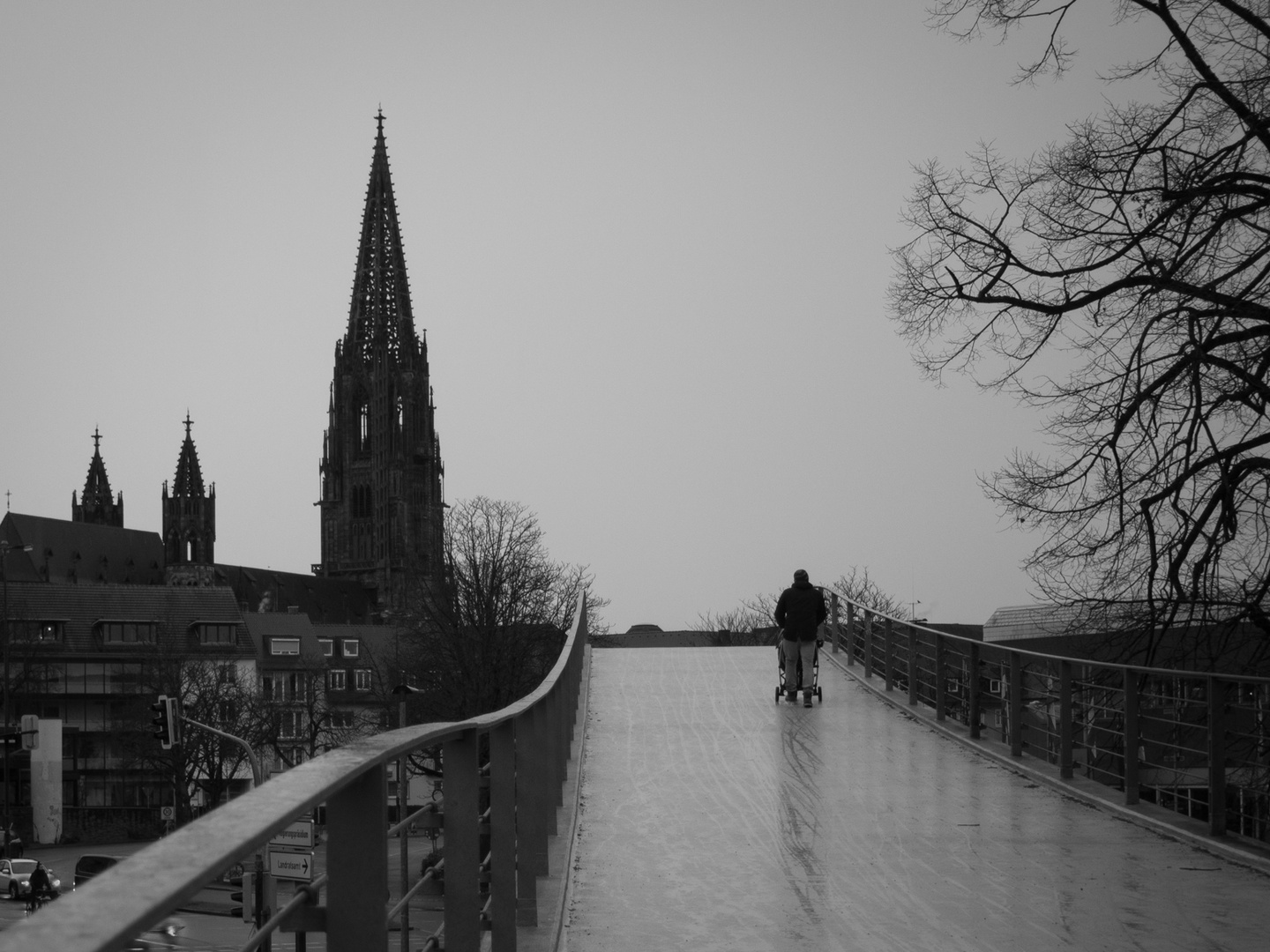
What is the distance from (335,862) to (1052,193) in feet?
45.5

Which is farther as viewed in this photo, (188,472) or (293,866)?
(188,472)

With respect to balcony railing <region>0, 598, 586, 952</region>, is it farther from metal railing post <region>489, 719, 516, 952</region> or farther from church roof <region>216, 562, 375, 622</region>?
church roof <region>216, 562, 375, 622</region>

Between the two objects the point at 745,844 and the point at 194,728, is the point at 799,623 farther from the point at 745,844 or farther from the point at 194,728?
the point at 194,728

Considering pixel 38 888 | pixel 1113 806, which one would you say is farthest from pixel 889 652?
pixel 38 888

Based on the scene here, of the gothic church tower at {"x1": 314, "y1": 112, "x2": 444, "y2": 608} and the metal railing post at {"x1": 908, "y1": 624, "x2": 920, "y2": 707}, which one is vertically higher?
the gothic church tower at {"x1": 314, "y1": 112, "x2": 444, "y2": 608}

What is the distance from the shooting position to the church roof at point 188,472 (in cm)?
13538

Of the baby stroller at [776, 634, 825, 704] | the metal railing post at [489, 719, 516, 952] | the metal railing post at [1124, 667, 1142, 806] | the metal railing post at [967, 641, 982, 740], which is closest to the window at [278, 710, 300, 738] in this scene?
the baby stroller at [776, 634, 825, 704]

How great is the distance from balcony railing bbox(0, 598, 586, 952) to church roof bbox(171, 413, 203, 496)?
134 m

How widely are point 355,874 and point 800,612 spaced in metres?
17.2

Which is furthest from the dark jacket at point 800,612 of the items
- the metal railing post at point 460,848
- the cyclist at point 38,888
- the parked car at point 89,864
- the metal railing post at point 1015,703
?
the parked car at point 89,864

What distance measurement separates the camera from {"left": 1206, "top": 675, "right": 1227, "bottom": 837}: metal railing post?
9867mm

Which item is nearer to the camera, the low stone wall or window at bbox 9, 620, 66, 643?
the low stone wall

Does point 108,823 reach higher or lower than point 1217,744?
lower

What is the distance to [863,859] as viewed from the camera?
9500mm
